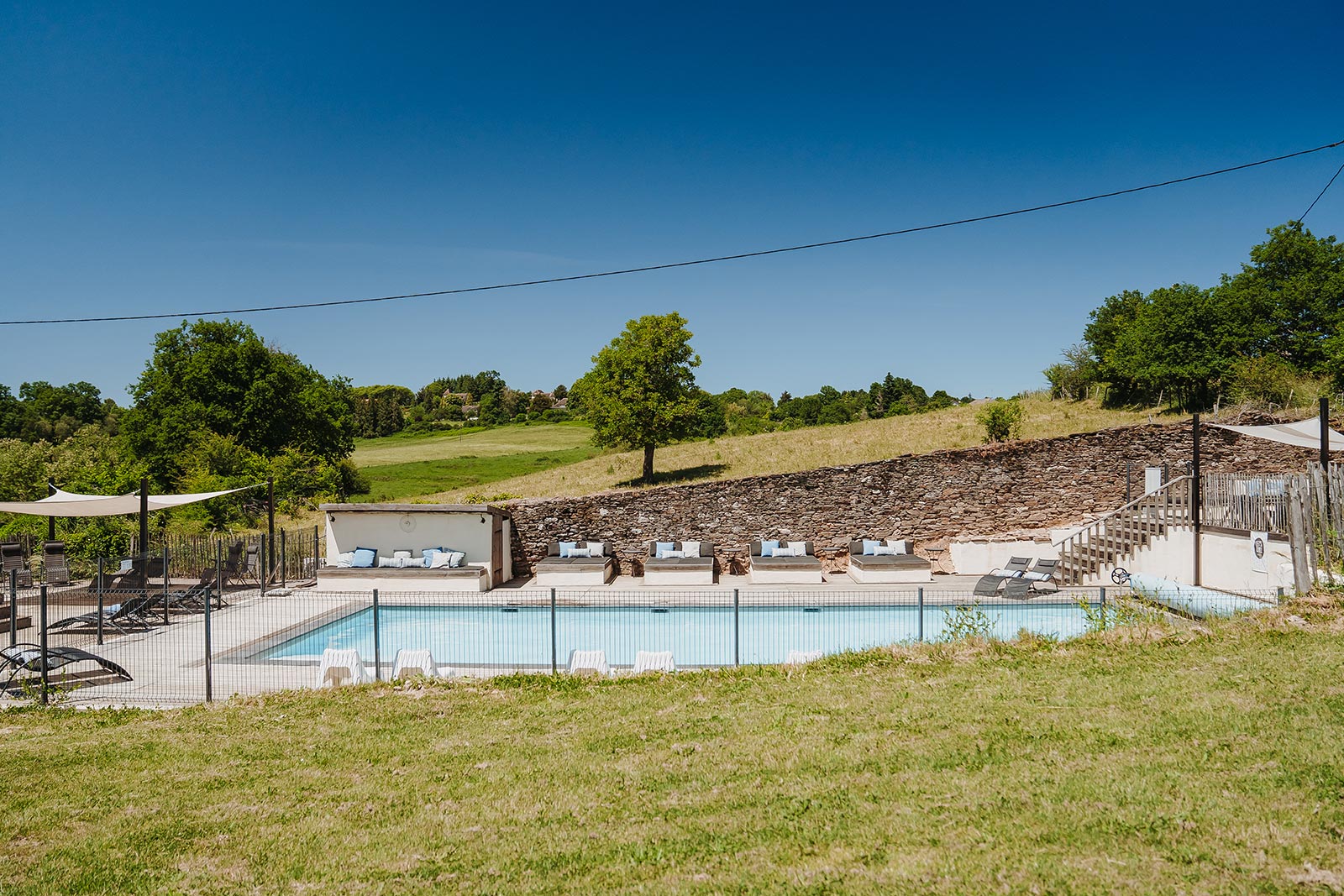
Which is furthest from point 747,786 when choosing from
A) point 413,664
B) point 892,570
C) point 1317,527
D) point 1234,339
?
point 1234,339

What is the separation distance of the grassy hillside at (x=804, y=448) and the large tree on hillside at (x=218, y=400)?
11.7m

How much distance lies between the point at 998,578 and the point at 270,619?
14.6m

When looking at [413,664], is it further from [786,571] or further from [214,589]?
[786,571]

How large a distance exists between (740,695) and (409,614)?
9.40 meters

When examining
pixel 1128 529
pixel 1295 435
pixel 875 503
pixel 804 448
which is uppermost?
pixel 1295 435

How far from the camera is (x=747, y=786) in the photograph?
16.3ft

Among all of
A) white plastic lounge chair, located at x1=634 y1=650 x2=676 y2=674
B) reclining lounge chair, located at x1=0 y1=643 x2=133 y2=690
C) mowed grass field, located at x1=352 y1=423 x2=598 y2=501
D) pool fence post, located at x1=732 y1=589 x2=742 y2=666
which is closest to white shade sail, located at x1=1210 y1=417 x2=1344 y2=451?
pool fence post, located at x1=732 y1=589 x2=742 y2=666

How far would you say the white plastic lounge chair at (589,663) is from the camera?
367 inches

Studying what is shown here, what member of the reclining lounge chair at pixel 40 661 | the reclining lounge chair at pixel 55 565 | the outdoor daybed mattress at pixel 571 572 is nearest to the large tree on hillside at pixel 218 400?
the reclining lounge chair at pixel 55 565

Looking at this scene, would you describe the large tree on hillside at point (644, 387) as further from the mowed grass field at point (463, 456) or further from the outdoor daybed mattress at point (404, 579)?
the mowed grass field at point (463, 456)

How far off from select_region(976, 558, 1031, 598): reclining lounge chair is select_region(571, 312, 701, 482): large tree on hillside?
11241 millimetres

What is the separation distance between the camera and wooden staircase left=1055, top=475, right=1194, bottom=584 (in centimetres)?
1465

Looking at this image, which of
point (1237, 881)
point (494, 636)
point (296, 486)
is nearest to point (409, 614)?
point (494, 636)

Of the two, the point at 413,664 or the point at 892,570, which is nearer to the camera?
the point at 413,664
